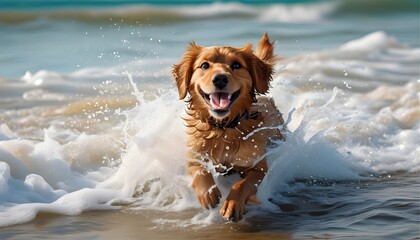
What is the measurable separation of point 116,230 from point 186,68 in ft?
3.74

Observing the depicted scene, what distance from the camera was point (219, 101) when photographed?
562 centimetres

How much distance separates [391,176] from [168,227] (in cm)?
217

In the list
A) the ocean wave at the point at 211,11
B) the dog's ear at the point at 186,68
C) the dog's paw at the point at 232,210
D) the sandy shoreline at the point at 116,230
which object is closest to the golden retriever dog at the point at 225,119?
the dog's ear at the point at 186,68

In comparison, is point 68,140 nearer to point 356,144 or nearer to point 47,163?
point 47,163

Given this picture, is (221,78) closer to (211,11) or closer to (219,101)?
(219,101)

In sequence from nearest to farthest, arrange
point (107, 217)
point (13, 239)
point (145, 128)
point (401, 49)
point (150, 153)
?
point (13, 239)
point (107, 217)
point (150, 153)
point (145, 128)
point (401, 49)

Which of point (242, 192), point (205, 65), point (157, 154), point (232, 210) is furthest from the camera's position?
point (157, 154)

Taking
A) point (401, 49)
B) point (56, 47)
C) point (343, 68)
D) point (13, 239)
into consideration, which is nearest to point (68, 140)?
point (13, 239)

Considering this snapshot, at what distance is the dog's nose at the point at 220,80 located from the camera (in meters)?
5.47

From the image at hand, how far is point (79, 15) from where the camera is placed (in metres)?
21.0

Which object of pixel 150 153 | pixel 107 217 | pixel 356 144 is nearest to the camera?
pixel 107 217

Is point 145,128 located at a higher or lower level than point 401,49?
lower

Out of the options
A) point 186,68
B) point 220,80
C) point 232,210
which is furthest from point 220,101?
point 232,210

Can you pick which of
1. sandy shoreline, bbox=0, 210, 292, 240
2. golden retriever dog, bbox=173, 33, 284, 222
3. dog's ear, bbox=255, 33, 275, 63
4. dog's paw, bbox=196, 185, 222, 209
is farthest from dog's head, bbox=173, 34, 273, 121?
sandy shoreline, bbox=0, 210, 292, 240
